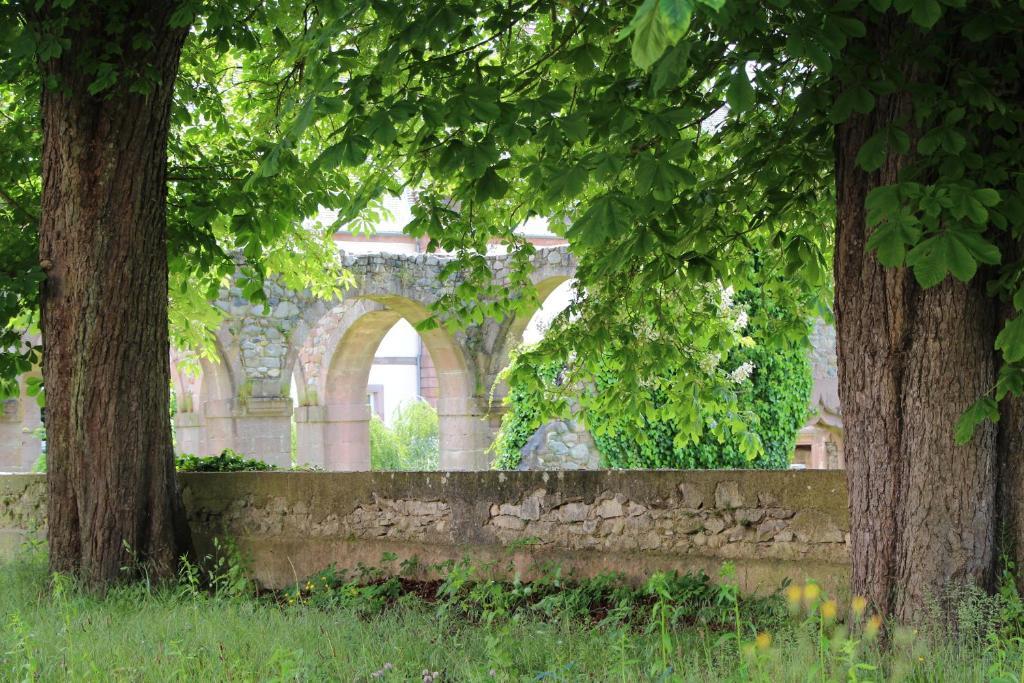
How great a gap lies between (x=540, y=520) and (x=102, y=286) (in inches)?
104

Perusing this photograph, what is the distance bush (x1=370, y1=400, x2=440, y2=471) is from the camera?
72.3 ft

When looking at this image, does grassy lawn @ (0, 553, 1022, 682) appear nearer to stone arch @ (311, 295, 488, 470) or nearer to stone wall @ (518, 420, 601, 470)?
stone wall @ (518, 420, 601, 470)

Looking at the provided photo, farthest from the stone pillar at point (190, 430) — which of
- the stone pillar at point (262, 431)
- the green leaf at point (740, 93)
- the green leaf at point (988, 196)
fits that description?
the green leaf at point (988, 196)

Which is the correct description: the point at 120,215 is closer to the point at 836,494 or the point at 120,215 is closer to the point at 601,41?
the point at 601,41

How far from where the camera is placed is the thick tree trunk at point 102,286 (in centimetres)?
568

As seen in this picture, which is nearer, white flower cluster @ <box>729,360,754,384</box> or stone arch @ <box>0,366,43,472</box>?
white flower cluster @ <box>729,360,754,384</box>

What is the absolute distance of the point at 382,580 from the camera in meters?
6.05

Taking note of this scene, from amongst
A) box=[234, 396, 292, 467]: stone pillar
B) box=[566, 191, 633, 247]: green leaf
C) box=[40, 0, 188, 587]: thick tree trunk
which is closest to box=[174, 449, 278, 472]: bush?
box=[40, 0, 188, 587]: thick tree trunk

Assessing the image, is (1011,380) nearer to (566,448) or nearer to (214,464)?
(214,464)

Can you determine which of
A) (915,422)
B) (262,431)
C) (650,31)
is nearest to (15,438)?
(262,431)

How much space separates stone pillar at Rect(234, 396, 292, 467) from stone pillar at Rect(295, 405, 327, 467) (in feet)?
8.73

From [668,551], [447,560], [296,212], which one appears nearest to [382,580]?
[447,560]

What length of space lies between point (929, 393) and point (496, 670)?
1705 mm

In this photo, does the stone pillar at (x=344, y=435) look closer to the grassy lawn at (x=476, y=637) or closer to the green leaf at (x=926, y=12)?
the grassy lawn at (x=476, y=637)
